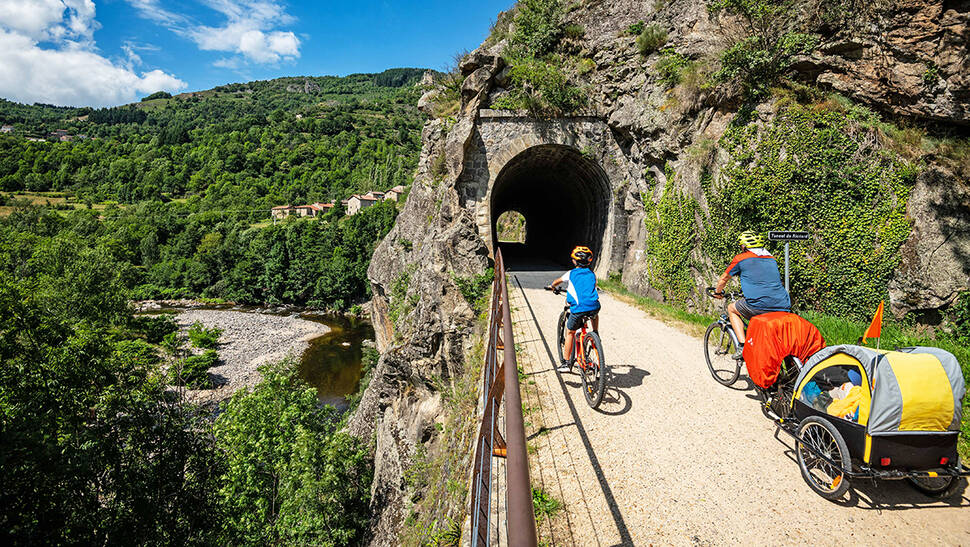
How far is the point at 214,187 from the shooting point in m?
107

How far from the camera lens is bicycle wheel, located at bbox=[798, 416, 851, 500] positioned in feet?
11.0

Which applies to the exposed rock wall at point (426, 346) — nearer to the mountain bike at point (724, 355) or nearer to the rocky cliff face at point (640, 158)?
the rocky cliff face at point (640, 158)

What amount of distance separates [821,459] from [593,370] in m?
2.33

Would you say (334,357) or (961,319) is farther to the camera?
(334,357)

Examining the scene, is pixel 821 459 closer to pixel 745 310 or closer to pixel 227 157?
pixel 745 310

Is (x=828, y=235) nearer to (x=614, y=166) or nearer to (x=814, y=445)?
(x=814, y=445)

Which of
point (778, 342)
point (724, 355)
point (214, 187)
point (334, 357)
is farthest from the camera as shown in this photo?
point (214, 187)

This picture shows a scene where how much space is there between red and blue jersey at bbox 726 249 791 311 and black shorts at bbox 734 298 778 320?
6 centimetres

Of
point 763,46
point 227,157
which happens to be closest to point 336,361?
point 763,46

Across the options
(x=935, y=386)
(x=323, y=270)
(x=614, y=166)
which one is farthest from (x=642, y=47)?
(x=323, y=270)

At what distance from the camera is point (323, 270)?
56781 millimetres

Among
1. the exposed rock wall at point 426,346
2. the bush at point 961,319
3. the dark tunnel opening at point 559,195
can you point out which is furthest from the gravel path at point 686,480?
the dark tunnel opening at point 559,195

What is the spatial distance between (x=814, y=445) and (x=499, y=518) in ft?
9.53

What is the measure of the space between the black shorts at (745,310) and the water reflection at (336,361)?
91.0ft
